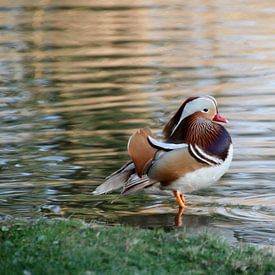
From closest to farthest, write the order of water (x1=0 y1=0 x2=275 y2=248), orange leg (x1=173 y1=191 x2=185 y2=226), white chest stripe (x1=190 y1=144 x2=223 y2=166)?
white chest stripe (x1=190 y1=144 x2=223 y2=166), orange leg (x1=173 y1=191 x2=185 y2=226), water (x1=0 y1=0 x2=275 y2=248)

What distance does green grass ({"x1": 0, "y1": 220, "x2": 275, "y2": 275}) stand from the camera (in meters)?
6.75

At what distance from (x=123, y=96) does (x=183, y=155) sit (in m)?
6.51

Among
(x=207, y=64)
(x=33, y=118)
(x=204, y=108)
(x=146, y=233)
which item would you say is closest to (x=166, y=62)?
(x=207, y=64)

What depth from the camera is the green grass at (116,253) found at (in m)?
6.75

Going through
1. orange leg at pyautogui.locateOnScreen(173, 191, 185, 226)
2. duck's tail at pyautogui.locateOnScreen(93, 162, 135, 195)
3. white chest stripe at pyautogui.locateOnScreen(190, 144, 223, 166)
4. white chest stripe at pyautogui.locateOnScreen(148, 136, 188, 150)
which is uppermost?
white chest stripe at pyautogui.locateOnScreen(148, 136, 188, 150)

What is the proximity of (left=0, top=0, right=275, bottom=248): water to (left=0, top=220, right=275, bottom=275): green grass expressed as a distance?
1.32m

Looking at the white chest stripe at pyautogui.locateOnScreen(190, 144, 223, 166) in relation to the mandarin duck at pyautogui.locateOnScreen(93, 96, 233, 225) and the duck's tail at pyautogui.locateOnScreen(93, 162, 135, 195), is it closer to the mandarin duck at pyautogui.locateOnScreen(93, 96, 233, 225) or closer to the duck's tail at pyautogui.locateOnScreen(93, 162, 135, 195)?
the mandarin duck at pyautogui.locateOnScreen(93, 96, 233, 225)

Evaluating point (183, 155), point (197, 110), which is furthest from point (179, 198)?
point (197, 110)

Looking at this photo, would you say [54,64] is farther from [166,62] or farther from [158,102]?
[158,102]

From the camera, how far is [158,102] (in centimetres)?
1508

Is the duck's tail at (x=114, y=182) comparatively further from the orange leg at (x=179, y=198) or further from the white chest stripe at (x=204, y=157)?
the white chest stripe at (x=204, y=157)

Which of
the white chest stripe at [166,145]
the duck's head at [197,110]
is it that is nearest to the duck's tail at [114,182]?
the white chest stripe at [166,145]

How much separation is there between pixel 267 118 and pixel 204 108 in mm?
4501

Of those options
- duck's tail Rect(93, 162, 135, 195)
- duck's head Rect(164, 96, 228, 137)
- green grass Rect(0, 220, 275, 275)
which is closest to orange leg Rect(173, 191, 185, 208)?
duck's tail Rect(93, 162, 135, 195)
